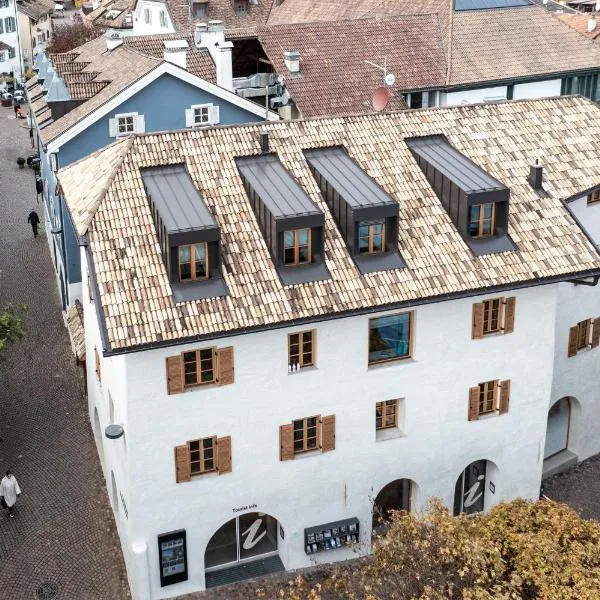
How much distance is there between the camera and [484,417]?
3319 centimetres

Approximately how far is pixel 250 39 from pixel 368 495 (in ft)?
111

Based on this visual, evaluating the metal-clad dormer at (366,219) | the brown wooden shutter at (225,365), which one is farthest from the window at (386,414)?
the brown wooden shutter at (225,365)

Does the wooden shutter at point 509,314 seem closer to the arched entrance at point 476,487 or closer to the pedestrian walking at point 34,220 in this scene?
the arched entrance at point 476,487

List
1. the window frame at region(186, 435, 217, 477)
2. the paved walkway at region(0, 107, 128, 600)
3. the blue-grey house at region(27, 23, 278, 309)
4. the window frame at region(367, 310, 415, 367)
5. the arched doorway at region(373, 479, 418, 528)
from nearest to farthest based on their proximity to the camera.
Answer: the window frame at region(186, 435, 217, 477)
the window frame at region(367, 310, 415, 367)
the paved walkway at region(0, 107, 128, 600)
the arched doorway at region(373, 479, 418, 528)
the blue-grey house at region(27, 23, 278, 309)

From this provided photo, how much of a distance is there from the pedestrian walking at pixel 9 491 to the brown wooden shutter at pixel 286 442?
36.6 ft

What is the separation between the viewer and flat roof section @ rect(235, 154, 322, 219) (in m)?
28.9

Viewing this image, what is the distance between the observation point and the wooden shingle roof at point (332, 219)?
27578 mm

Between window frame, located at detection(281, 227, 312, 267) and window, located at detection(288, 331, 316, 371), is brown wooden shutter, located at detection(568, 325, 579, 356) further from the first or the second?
window frame, located at detection(281, 227, 312, 267)

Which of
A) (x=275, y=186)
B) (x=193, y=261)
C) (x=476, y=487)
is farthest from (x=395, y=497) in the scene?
(x=193, y=261)

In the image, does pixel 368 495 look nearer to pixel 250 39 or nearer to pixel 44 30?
pixel 250 39

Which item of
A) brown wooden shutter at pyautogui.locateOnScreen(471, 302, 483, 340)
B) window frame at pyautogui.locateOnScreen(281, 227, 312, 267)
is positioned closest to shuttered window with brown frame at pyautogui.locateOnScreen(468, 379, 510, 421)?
brown wooden shutter at pyautogui.locateOnScreen(471, 302, 483, 340)

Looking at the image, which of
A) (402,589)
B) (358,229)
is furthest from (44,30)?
(402,589)

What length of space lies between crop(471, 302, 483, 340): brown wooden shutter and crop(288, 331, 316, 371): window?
5667 millimetres

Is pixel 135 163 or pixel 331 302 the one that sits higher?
pixel 135 163
